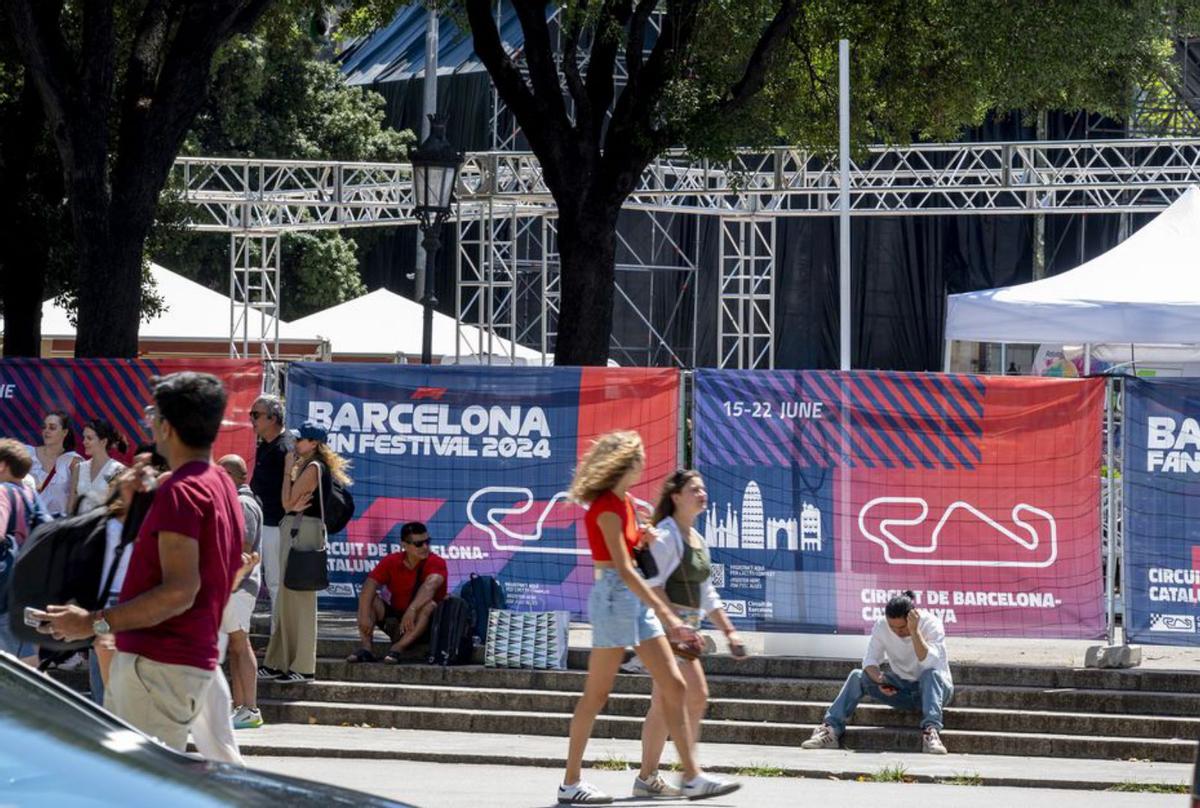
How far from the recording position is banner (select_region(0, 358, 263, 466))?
13281 mm

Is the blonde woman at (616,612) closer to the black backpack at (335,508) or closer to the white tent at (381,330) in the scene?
the black backpack at (335,508)

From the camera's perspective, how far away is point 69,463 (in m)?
12.6

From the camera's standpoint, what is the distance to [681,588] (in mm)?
8938

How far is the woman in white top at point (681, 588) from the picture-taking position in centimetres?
877

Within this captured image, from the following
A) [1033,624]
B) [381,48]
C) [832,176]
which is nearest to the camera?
[1033,624]

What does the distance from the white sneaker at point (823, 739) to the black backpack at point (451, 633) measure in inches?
101

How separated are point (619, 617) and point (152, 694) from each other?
3057mm

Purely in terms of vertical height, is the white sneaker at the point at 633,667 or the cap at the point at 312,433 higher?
the cap at the point at 312,433

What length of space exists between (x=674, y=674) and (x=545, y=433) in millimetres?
4510

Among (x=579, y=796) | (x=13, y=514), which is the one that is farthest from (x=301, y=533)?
(x=579, y=796)

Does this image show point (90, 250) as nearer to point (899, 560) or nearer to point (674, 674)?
point (899, 560)

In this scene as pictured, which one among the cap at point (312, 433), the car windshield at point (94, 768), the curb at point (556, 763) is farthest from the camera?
the cap at point (312, 433)

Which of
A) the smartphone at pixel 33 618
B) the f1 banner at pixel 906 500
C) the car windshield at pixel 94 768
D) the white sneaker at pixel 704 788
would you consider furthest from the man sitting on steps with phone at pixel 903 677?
the car windshield at pixel 94 768

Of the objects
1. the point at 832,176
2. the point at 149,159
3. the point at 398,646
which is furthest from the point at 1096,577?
the point at 832,176
